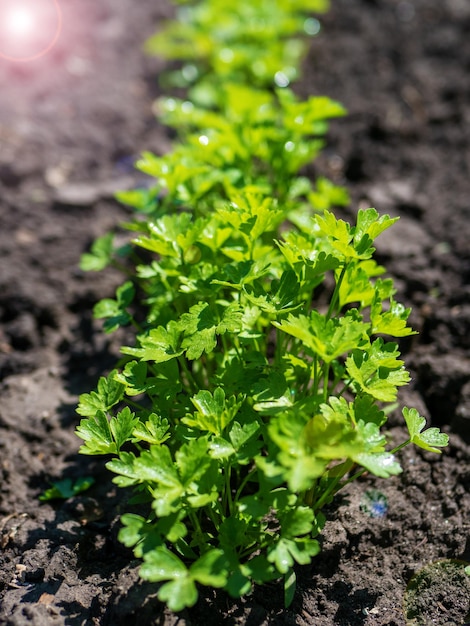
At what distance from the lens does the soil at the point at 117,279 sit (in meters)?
1.64

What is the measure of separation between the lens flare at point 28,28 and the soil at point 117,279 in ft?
0.30

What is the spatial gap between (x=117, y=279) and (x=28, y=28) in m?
2.46

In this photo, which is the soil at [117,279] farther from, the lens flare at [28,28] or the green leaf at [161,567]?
the green leaf at [161,567]

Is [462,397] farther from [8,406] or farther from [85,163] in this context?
[85,163]

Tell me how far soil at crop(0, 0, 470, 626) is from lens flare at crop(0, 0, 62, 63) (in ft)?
0.30

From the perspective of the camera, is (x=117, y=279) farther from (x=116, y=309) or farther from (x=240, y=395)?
(x=240, y=395)

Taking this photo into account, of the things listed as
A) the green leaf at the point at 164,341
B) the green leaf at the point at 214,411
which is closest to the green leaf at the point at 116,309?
the green leaf at the point at 164,341

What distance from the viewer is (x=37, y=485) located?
198 centimetres

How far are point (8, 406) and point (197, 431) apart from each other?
99 cm

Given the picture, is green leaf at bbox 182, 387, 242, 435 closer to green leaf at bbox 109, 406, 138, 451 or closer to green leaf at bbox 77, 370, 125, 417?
green leaf at bbox 109, 406, 138, 451

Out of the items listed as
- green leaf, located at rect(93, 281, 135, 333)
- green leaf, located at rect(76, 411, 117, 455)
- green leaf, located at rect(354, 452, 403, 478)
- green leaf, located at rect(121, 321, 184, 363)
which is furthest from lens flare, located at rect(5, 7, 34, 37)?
green leaf, located at rect(354, 452, 403, 478)

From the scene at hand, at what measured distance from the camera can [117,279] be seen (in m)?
2.79

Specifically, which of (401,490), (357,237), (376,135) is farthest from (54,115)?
(401,490)

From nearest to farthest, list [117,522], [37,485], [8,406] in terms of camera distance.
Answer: [117,522], [37,485], [8,406]
